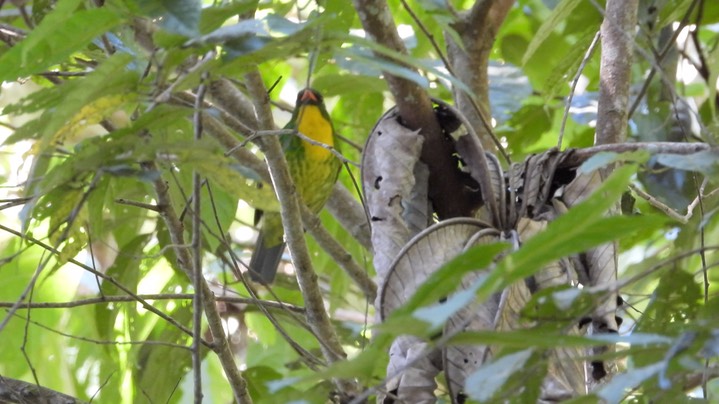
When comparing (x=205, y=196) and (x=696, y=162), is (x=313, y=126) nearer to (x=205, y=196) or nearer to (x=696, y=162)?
(x=205, y=196)

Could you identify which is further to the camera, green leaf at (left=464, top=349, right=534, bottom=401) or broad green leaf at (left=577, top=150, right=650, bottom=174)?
broad green leaf at (left=577, top=150, right=650, bottom=174)

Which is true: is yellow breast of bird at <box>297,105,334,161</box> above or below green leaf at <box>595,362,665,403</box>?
above

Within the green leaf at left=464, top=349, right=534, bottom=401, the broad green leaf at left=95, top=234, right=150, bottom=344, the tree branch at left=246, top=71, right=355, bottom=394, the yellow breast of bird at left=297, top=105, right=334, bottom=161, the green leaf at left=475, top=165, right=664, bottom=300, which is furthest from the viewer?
the yellow breast of bird at left=297, top=105, right=334, bottom=161

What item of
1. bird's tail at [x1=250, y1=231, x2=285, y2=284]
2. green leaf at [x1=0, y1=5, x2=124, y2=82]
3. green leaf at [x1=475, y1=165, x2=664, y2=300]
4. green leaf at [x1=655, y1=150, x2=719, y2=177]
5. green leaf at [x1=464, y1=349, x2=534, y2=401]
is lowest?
green leaf at [x1=464, y1=349, x2=534, y2=401]

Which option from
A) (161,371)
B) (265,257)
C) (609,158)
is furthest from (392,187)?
(265,257)

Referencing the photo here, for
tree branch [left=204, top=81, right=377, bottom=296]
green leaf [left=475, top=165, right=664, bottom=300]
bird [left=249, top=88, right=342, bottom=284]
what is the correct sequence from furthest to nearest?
bird [left=249, top=88, right=342, bottom=284] → tree branch [left=204, top=81, right=377, bottom=296] → green leaf [left=475, top=165, right=664, bottom=300]

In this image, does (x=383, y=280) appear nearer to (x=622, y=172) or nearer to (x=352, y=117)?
(x=622, y=172)

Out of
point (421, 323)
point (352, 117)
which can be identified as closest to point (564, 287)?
point (421, 323)

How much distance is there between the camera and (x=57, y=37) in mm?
1128

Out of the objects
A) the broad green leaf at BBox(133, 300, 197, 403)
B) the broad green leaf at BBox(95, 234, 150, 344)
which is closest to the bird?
the broad green leaf at BBox(95, 234, 150, 344)

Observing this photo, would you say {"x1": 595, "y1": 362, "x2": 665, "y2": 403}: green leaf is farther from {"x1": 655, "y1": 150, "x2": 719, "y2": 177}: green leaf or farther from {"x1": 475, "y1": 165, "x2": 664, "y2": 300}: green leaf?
{"x1": 655, "y1": 150, "x2": 719, "y2": 177}: green leaf

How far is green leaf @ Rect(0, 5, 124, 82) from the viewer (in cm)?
111

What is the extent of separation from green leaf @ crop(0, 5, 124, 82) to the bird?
7.12 feet

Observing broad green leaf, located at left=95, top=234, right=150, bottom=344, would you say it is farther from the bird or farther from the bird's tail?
the bird's tail
